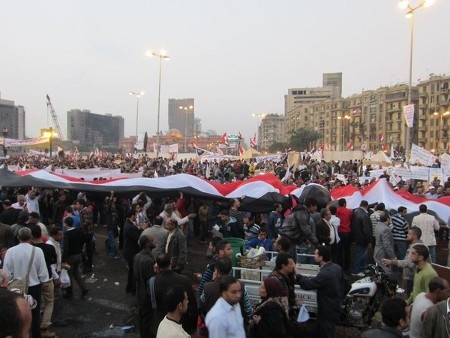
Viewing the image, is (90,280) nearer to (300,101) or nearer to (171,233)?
(171,233)

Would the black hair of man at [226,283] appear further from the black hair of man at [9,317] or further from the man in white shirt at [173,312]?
the black hair of man at [9,317]

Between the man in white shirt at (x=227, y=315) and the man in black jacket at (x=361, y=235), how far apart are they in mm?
6373

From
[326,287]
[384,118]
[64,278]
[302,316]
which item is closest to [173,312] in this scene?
[326,287]

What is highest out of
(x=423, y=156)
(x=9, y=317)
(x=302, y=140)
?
(x=302, y=140)

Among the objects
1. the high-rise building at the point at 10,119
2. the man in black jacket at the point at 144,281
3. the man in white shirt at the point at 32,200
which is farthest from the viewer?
the high-rise building at the point at 10,119

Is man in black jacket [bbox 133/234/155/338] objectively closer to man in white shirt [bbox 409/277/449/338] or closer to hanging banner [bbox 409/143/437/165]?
man in white shirt [bbox 409/277/449/338]

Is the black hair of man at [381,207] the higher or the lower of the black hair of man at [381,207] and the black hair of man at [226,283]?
the higher

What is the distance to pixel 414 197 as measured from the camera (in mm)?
12188

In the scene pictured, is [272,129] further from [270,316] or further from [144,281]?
[270,316]

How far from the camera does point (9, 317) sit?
2.09m

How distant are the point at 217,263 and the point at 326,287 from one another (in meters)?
1.47

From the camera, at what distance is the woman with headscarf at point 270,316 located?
407cm

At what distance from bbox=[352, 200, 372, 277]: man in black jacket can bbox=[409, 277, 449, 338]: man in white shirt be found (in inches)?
206

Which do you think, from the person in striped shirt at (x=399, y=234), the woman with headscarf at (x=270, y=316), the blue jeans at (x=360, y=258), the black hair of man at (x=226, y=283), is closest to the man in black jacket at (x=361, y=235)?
the blue jeans at (x=360, y=258)
